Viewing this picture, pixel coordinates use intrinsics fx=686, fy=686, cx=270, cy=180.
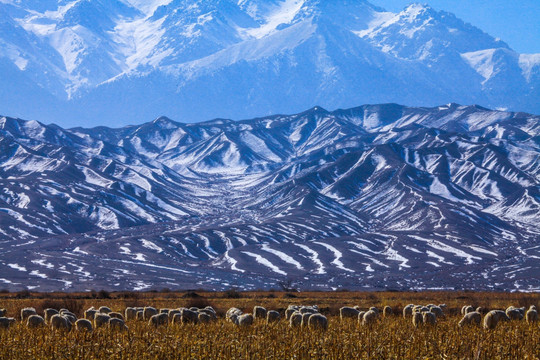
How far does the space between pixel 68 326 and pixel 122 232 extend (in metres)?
150

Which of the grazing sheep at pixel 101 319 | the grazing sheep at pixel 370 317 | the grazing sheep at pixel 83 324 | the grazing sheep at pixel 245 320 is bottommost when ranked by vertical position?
the grazing sheep at pixel 83 324

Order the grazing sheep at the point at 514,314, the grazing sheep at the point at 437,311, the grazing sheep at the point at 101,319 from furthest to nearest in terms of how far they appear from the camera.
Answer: the grazing sheep at the point at 437,311 → the grazing sheep at the point at 514,314 → the grazing sheep at the point at 101,319

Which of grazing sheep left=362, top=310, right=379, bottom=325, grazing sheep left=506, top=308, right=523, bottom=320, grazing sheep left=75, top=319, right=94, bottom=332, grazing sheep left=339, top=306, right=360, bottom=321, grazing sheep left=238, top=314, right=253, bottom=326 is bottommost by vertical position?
grazing sheep left=75, top=319, right=94, bottom=332

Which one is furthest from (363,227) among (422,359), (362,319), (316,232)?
(422,359)

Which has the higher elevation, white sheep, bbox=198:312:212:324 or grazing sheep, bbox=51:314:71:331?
white sheep, bbox=198:312:212:324

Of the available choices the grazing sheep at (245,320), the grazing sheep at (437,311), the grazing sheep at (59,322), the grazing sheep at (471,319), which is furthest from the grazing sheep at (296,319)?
the grazing sheep at (59,322)

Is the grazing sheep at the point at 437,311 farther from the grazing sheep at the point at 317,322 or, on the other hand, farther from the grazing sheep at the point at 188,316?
the grazing sheep at the point at 188,316

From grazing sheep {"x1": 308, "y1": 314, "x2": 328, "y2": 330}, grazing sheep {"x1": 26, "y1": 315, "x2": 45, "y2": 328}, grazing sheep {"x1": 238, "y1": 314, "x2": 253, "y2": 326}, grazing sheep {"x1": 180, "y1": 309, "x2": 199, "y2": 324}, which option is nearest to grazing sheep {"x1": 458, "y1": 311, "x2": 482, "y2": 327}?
grazing sheep {"x1": 308, "y1": 314, "x2": 328, "y2": 330}

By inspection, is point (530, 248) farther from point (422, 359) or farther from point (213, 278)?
point (422, 359)

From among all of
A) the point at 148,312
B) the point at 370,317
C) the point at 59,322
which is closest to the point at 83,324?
the point at 59,322

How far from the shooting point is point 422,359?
15148mm

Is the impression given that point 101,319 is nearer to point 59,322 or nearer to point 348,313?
point 59,322

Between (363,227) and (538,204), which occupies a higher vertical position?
(538,204)

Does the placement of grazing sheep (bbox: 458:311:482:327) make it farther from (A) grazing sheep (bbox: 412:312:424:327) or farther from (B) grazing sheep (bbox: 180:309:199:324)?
(B) grazing sheep (bbox: 180:309:199:324)
